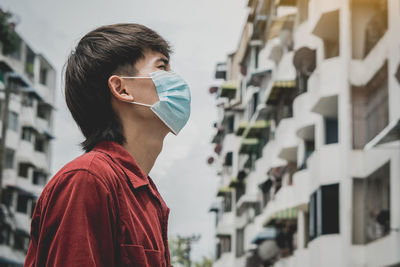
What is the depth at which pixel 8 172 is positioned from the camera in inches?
2221

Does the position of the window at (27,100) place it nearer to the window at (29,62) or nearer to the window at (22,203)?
the window at (29,62)

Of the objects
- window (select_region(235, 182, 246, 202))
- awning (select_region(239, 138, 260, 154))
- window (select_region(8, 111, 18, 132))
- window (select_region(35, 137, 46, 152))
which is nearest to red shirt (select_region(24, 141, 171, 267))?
awning (select_region(239, 138, 260, 154))

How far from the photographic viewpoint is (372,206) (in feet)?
72.0

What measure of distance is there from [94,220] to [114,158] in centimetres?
38

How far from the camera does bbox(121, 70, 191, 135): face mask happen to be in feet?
10.3

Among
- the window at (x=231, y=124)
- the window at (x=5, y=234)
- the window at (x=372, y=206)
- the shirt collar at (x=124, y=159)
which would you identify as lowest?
the shirt collar at (x=124, y=159)

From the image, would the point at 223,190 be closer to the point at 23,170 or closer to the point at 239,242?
the point at 239,242

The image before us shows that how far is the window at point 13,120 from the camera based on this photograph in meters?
56.6

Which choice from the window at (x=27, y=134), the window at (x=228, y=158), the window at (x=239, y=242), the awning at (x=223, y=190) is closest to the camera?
the window at (x=239, y=242)

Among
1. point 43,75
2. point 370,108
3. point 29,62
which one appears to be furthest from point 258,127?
point 43,75

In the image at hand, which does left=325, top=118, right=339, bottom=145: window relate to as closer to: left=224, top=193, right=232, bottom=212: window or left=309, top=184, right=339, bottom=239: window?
left=309, top=184, right=339, bottom=239: window

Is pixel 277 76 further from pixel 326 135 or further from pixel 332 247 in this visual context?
pixel 332 247

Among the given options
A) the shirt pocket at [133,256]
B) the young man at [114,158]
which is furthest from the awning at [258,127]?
the shirt pocket at [133,256]

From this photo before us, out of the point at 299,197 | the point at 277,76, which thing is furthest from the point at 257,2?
the point at 299,197
